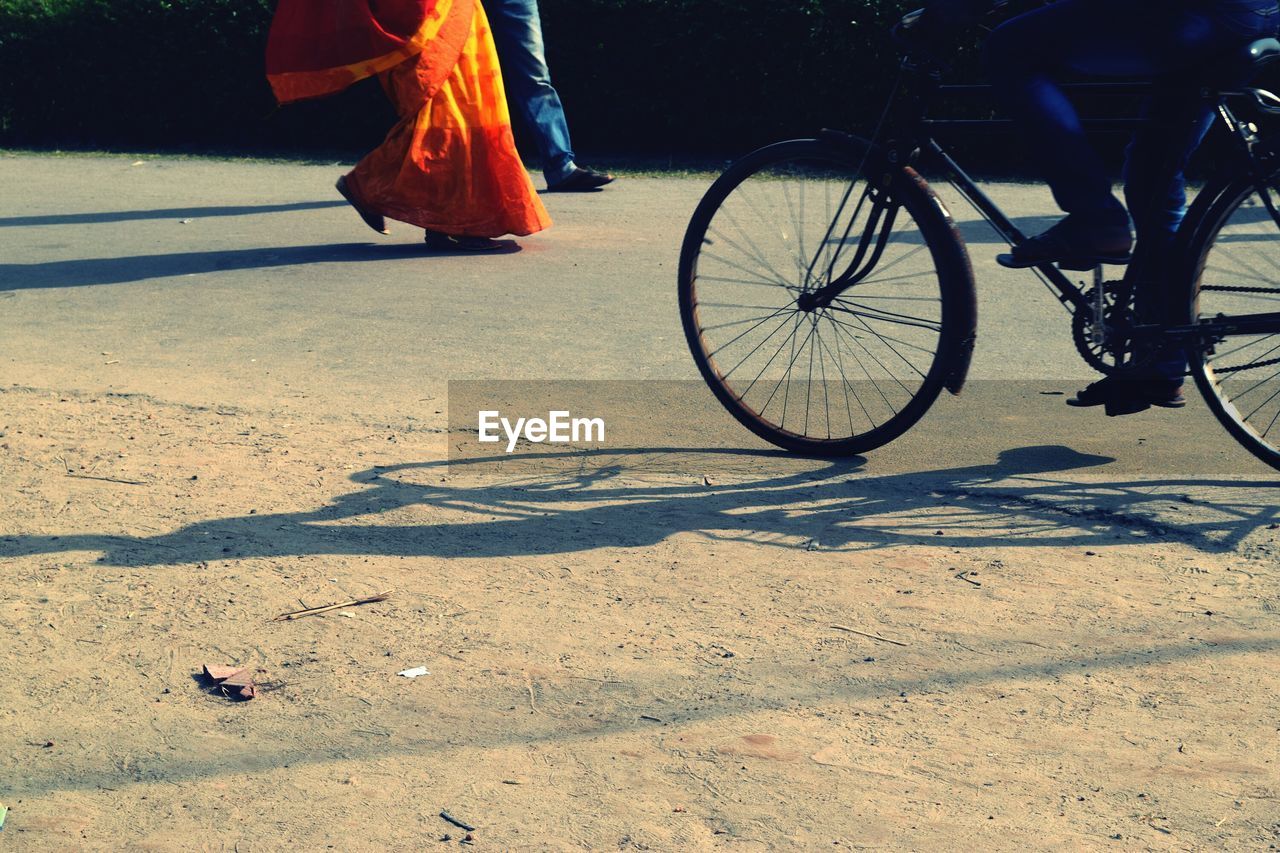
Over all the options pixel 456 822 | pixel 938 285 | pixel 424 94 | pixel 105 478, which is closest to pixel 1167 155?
pixel 938 285

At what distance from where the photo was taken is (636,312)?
6.68 m

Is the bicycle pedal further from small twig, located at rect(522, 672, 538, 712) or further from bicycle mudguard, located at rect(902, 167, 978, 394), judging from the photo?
small twig, located at rect(522, 672, 538, 712)

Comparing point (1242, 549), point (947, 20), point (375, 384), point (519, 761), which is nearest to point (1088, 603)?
point (1242, 549)

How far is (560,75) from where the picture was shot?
12.9 metres

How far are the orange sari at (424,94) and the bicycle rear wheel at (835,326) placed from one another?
1.62m

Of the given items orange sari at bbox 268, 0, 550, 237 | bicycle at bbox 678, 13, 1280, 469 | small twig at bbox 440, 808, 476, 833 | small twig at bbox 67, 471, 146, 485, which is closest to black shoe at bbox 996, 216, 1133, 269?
bicycle at bbox 678, 13, 1280, 469

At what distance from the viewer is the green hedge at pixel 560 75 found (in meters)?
12.1

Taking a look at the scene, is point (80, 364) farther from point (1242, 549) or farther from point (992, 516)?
point (1242, 549)

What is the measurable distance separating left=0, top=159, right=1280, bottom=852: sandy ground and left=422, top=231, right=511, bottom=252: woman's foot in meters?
2.92

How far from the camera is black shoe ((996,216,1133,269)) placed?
4133mm

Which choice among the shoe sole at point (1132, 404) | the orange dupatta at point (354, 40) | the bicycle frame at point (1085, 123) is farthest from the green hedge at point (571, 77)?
the bicycle frame at point (1085, 123)

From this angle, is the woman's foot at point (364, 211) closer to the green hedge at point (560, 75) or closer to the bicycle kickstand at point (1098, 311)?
the bicycle kickstand at point (1098, 311)

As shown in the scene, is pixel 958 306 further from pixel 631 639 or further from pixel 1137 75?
pixel 631 639

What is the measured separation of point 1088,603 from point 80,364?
3.84 m
